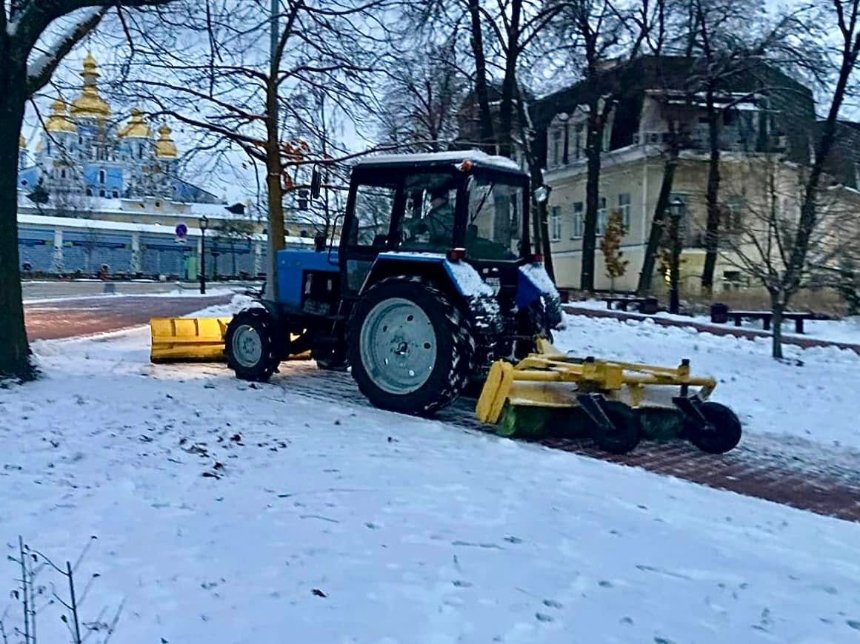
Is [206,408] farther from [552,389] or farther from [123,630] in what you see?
[123,630]

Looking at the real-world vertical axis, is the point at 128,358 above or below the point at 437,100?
below

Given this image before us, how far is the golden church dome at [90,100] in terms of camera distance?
14.0 meters

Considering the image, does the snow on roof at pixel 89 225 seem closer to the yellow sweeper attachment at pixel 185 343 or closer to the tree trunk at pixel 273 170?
the tree trunk at pixel 273 170

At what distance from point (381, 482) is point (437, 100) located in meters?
22.6

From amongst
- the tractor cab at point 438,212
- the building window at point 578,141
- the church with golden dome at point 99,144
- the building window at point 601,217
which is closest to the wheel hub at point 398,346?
the tractor cab at point 438,212

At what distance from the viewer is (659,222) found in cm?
3356

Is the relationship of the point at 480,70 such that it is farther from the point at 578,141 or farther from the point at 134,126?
the point at 578,141

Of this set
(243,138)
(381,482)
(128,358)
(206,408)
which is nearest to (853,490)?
(381,482)

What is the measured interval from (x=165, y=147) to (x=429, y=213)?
10.7 m

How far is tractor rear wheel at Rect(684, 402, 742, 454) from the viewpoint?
8.76 m

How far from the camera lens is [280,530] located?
17.5 ft

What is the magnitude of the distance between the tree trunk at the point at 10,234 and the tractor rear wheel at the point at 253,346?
7.74ft

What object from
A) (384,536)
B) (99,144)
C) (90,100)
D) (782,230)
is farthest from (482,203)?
(782,230)

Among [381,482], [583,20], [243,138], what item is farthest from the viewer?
[583,20]
